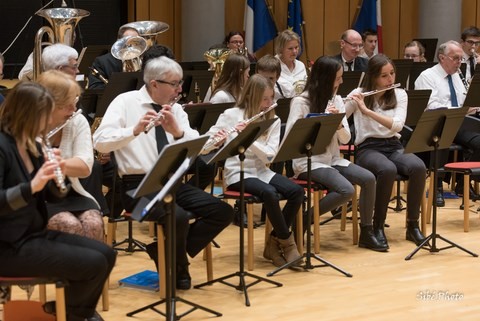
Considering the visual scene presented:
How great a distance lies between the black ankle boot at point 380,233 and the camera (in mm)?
6336

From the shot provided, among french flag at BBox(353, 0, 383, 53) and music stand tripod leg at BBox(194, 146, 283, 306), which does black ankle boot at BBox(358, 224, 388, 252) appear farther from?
french flag at BBox(353, 0, 383, 53)

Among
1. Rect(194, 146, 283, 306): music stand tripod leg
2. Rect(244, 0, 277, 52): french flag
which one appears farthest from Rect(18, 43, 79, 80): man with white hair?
Rect(244, 0, 277, 52): french flag

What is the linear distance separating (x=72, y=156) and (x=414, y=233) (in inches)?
113

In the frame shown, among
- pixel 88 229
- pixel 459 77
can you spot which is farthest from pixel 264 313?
pixel 459 77

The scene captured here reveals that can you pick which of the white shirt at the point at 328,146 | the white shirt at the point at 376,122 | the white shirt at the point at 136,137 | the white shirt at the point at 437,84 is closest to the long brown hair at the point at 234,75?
the white shirt at the point at 328,146

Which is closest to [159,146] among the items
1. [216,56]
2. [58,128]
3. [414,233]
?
[58,128]

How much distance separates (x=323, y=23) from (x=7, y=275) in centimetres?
914

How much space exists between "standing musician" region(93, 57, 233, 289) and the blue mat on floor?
16 cm

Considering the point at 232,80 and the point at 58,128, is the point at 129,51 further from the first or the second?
the point at 58,128

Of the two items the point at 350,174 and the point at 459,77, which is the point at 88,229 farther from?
the point at 459,77

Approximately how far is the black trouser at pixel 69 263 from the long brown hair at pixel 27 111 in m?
0.45

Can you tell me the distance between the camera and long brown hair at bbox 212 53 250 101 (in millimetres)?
6594

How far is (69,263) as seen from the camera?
13.1 feet

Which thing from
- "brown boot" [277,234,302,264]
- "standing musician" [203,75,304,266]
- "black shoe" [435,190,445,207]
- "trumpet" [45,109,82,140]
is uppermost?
"trumpet" [45,109,82,140]
